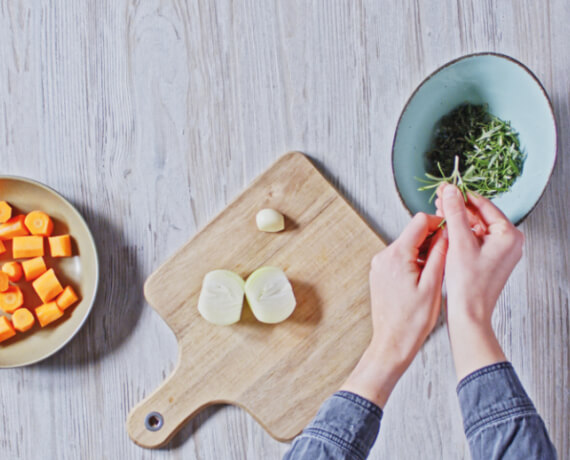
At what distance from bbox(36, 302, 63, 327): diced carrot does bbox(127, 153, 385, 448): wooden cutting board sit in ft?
0.61

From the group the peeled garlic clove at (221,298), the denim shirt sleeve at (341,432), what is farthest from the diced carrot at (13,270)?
the denim shirt sleeve at (341,432)

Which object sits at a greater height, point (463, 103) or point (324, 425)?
point (463, 103)

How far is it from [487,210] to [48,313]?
33.2 inches

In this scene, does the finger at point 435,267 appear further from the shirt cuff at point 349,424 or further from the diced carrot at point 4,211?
the diced carrot at point 4,211

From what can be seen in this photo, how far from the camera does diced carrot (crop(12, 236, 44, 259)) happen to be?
45.0 inches

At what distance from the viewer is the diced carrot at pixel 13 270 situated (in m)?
1.14

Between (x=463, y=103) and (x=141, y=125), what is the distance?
63 cm

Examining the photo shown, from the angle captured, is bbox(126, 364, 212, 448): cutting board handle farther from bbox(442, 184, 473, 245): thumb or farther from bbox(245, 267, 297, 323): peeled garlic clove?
bbox(442, 184, 473, 245): thumb

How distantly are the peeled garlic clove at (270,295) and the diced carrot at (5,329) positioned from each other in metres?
0.48

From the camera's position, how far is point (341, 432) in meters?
0.90

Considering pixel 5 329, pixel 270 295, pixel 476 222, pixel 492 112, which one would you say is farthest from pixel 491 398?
pixel 5 329

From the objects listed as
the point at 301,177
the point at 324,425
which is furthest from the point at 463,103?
the point at 324,425

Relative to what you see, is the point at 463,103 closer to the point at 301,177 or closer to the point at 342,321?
the point at 301,177

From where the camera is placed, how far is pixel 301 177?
1.12 m
